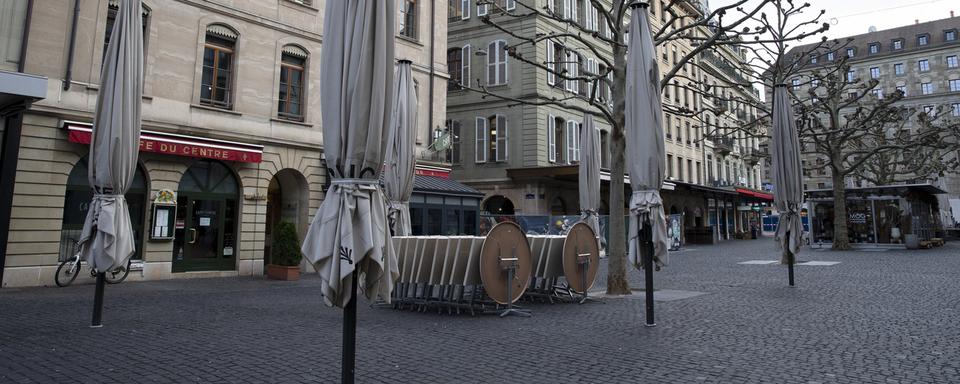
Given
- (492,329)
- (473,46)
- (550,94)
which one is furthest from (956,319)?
(473,46)

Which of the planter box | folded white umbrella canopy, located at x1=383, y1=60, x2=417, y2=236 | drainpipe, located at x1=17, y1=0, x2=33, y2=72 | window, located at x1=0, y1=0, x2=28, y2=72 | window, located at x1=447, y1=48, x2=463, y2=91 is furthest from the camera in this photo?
window, located at x1=447, y1=48, x2=463, y2=91

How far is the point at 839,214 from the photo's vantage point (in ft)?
82.5

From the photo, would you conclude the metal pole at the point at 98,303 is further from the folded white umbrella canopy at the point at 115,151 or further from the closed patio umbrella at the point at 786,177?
the closed patio umbrella at the point at 786,177

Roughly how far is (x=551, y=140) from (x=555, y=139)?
0.70m

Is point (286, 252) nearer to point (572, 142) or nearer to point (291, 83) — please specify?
point (291, 83)

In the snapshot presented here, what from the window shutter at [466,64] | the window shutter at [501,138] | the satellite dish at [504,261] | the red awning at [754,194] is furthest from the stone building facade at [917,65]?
the satellite dish at [504,261]

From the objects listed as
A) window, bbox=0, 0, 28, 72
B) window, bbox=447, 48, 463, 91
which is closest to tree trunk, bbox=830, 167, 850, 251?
window, bbox=447, 48, 463, 91

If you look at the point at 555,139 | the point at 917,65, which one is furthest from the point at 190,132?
the point at 917,65

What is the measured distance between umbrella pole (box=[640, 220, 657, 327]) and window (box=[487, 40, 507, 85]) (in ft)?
70.2

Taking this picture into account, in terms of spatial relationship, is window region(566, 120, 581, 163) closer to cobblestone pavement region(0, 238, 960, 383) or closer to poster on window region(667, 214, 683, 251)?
poster on window region(667, 214, 683, 251)

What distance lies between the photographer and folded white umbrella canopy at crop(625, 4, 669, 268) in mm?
7375

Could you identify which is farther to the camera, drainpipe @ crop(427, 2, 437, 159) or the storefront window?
drainpipe @ crop(427, 2, 437, 159)

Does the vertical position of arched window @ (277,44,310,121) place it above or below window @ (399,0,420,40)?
below

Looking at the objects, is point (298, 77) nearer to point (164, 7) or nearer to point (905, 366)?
point (164, 7)
